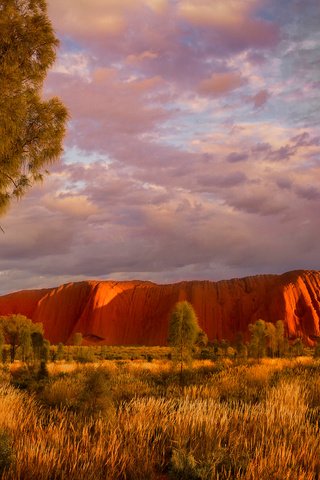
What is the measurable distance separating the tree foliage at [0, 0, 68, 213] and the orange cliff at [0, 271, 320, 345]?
81069 millimetres

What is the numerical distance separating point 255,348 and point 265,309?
52187mm

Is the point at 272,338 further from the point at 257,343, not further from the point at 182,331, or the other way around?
the point at 182,331

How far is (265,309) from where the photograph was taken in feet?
302

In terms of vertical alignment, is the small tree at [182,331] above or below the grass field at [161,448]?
above

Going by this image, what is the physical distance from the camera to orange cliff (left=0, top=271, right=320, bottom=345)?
301 feet

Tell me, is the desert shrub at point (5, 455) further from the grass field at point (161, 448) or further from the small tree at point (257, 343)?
the small tree at point (257, 343)

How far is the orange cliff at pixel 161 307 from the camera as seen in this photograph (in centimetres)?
9188

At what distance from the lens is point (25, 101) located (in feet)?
35.9

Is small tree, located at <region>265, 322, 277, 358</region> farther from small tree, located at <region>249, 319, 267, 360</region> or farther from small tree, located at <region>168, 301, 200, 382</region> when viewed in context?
small tree, located at <region>168, 301, 200, 382</region>

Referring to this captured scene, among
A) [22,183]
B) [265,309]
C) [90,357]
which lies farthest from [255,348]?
[265,309]

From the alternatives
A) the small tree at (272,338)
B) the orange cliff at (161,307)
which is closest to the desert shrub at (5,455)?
the small tree at (272,338)

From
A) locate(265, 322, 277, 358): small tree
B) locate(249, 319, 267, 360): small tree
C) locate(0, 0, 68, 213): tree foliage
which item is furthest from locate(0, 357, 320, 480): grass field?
locate(265, 322, 277, 358): small tree

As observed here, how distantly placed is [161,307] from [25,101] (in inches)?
3727

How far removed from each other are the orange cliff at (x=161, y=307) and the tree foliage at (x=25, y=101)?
266 ft
